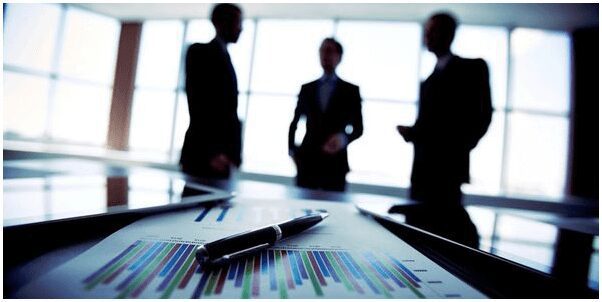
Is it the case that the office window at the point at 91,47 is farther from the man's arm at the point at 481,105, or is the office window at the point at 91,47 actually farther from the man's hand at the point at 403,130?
the man's arm at the point at 481,105

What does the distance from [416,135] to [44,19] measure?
5972mm

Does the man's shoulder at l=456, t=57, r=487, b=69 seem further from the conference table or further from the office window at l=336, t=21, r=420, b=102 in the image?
the office window at l=336, t=21, r=420, b=102

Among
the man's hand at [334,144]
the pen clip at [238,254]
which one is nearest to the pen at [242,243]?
the pen clip at [238,254]

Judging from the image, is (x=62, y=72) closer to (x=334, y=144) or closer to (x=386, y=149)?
(x=334, y=144)

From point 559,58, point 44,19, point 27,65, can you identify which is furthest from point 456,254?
point 44,19

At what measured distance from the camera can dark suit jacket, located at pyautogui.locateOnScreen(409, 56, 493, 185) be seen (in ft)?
4.93

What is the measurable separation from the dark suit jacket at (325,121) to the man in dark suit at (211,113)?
45cm

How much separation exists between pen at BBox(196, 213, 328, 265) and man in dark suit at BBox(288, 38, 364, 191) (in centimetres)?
128

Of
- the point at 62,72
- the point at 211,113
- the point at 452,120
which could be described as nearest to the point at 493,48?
the point at 452,120

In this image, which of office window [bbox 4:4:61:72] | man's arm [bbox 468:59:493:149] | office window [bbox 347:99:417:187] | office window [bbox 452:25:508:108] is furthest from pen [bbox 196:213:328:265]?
office window [bbox 4:4:61:72]

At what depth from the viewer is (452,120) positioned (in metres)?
1.54

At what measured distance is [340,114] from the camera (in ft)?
5.90

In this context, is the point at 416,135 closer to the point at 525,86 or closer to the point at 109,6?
the point at 525,86

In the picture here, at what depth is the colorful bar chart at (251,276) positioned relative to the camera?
25 cm
